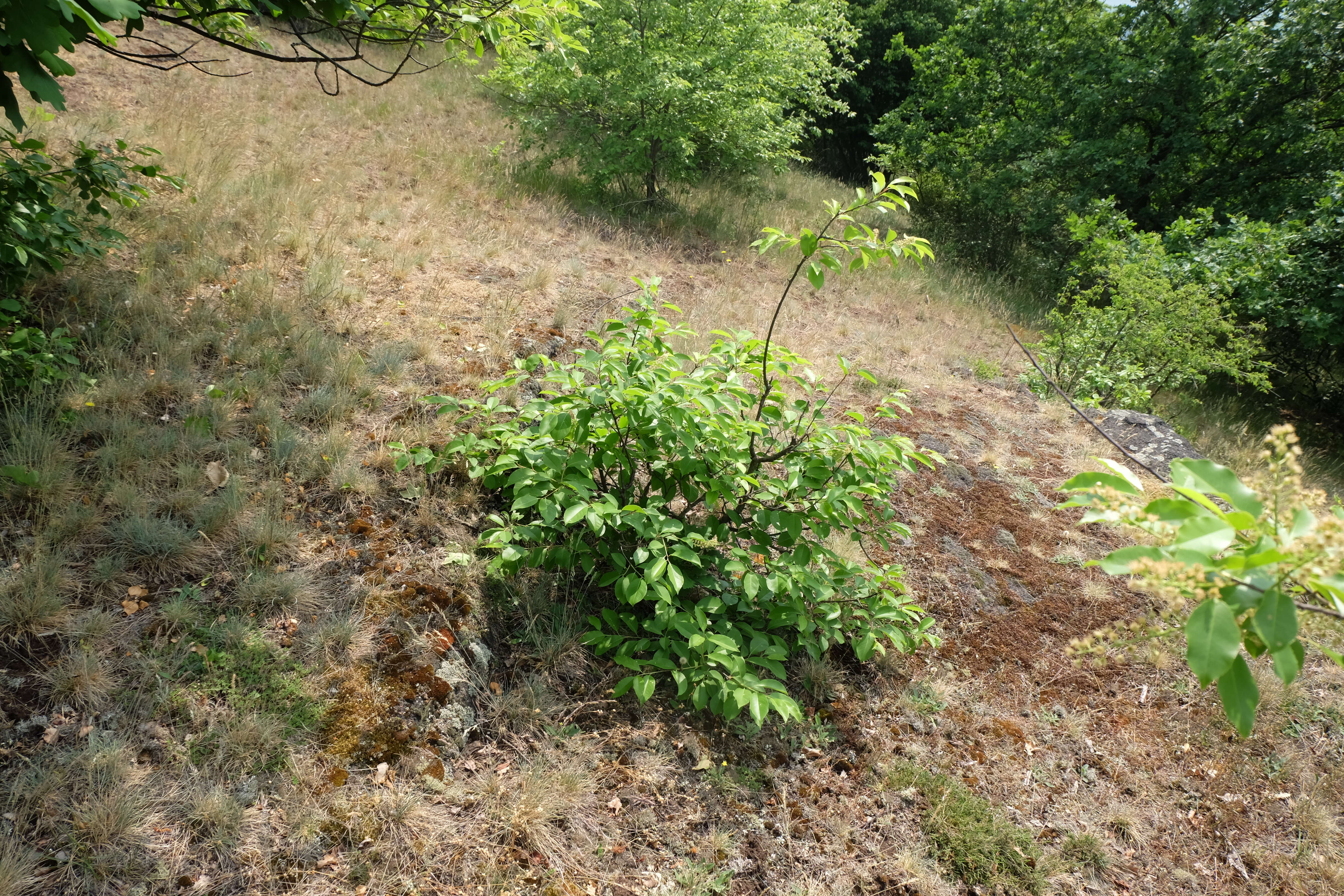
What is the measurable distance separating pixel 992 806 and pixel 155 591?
3.47m

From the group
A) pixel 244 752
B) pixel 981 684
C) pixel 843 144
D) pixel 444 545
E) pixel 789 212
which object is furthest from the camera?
pixel 843 144

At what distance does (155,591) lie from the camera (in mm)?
2502

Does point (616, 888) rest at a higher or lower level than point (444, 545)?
lower

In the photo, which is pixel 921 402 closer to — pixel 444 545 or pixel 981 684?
pixel 981 684

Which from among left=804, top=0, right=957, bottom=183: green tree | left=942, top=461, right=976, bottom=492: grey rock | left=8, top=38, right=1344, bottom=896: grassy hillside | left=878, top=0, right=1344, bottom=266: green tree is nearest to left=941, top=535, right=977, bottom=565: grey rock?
left=8, top=38, right=1344, bottom=896: grassy hillside

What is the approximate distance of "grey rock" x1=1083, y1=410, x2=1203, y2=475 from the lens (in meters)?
6.08

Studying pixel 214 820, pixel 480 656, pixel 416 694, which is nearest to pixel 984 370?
pixel 480 656

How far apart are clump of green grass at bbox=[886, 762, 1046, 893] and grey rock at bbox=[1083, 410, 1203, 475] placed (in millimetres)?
4314

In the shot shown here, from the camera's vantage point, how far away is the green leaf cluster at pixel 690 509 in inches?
98.6

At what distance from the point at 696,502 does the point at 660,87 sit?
6294 millimetres

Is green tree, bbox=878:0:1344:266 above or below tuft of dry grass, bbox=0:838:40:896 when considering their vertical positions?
above

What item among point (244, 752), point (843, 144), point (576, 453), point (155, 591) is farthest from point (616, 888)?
point (843, 144)

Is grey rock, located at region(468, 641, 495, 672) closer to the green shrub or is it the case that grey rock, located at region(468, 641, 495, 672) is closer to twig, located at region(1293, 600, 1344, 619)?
twig, located at region(1293, 600, 1344, 619)

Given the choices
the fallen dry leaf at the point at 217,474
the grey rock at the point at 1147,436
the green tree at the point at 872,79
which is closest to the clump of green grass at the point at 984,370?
the grey rock at the point at 1147,436
